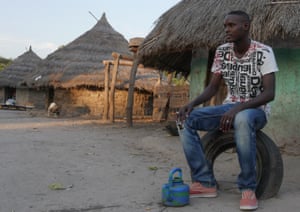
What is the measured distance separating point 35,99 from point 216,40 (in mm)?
18076

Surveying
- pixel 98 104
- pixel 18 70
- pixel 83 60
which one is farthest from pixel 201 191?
pixel 18 70

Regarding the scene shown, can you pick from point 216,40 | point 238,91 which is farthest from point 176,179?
point 216,40

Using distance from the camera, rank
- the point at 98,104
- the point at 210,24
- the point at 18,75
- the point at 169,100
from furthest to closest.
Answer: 1. the point at 18,75
2. the point at 98,104
3. the point at 169,100
4. the point at 210,24

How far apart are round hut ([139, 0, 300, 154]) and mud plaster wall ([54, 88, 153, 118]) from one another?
826 cm

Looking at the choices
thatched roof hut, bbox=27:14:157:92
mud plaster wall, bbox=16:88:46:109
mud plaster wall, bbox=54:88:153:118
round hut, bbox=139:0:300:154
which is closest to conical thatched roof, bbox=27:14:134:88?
thatched roof hut, bbox=27:14:157:92

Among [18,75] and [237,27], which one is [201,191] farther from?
[18,75]

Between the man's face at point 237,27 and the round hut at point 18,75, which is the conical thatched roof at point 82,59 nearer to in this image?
the round hut at point 18,75

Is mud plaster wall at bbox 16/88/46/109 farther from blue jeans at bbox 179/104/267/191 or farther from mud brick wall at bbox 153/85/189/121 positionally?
blue jeans at bbox 179/104/267/191

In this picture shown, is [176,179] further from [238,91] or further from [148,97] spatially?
[148,97]

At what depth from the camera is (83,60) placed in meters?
17.3

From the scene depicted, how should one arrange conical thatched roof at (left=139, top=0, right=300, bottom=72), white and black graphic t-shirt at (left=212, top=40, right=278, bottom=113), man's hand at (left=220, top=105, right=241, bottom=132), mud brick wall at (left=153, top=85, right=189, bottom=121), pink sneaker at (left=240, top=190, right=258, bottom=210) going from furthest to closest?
mud brick wall at (left=153, top=85, right=189, bottom=121), conical thatched roof at (left=139, top=0, right=300, bottom=72), white and black graphic t-shirt at (left=212, top=40, right=278, bottom=113), man's hand at (left=220, top=105, right=241, bottom=132), pink sneaker at (left=240, top=190, right=258, bottom=210)

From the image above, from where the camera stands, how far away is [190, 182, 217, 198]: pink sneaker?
3072 mm

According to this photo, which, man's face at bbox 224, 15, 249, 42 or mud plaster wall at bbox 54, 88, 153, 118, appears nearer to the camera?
→ man's face at bbox 224, 15, 249, 42

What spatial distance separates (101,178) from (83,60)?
45.3 ft
